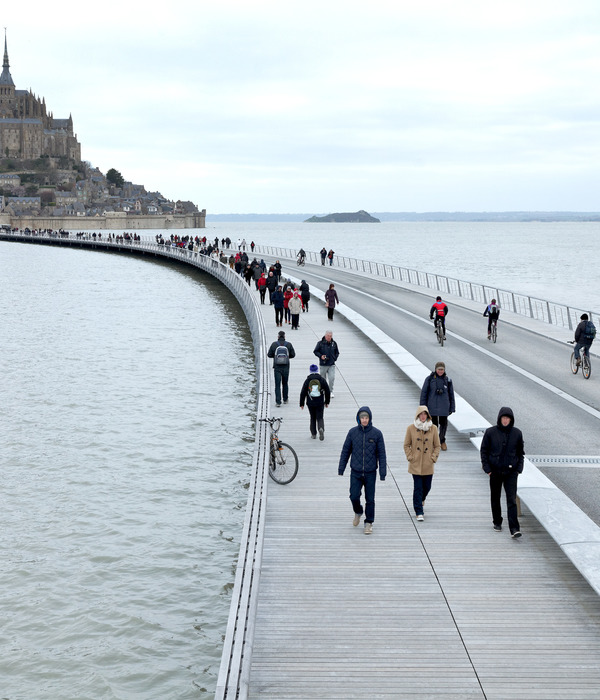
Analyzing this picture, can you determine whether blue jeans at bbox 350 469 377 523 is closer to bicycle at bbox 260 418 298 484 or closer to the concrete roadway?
bicycle at bbox 260 418 298 484

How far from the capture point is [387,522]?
11.9m

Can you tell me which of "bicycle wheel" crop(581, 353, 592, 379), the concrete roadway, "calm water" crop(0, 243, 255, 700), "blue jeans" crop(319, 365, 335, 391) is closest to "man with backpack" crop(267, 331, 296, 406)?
"blue jeans" crop(319, 365, 335, 391)

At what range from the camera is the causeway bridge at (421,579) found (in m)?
7.97

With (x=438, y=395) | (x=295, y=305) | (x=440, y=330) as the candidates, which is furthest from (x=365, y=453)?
(x=295, y=305)

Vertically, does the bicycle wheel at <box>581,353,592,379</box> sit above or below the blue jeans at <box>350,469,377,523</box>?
above

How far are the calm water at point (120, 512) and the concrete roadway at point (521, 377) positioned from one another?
553 cm

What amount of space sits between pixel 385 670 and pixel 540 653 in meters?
1.57

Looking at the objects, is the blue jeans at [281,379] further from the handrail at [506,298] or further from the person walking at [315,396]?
the handrail at [506,298]

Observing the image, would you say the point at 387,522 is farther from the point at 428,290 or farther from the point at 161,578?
the point at 428,290

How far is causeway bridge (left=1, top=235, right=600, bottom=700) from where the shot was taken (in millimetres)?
7969

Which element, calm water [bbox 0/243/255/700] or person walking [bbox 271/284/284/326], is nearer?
calm water [bbox 0/243/255/700]

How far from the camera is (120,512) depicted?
17266 mm

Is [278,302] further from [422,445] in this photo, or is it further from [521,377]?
[422,445]

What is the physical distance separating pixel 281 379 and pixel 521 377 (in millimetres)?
7501
